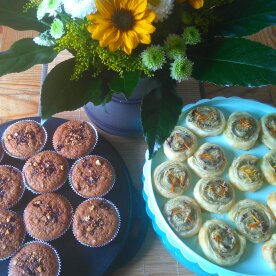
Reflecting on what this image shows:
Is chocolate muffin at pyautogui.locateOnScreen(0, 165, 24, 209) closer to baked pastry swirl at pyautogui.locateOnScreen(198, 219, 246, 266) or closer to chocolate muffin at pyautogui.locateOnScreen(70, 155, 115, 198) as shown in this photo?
chocolate muffin at pyautogui.locateOnScreen(70, 155, 115, 198)

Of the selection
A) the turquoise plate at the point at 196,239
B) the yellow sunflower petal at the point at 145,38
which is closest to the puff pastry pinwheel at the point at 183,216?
the turquoise plate at the point at 196,239

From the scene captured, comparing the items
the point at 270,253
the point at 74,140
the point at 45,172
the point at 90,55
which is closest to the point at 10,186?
the point at 45,172

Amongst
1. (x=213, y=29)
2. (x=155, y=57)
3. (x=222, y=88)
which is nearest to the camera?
(x=155, y=57)

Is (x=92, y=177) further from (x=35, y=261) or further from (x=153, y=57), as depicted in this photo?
(x=153, y=57)

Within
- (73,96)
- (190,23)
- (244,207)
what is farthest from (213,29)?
(244,207)

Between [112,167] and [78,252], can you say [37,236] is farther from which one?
[112,167]

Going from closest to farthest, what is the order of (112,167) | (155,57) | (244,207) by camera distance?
1. (155,57)
2. (244,207)
3. (112,167)

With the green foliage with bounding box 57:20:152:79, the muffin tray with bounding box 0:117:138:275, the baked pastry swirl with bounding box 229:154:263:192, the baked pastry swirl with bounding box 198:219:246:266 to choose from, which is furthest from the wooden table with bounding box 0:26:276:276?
the green foliage with bounding box 57:20:152:79
